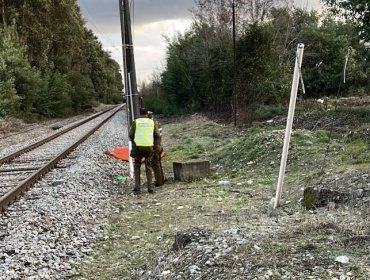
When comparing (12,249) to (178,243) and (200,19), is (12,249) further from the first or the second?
(200,19)

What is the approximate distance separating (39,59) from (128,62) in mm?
36872

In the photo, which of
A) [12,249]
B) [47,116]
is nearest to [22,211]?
[12,249]

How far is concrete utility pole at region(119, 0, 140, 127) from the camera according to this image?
1299cm

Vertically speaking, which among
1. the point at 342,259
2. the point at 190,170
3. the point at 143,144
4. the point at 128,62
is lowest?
the point at 190,170

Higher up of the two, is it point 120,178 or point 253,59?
point 253,59

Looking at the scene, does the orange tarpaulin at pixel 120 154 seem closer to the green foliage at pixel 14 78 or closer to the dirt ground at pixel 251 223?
the dirt ground at pixel 251 223

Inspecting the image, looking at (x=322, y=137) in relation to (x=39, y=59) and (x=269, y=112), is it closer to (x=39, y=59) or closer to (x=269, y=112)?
(x=269, y=112)

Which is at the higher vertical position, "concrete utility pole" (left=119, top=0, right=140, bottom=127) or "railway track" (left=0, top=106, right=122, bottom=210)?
"concrete utility pole" (left=119, top=0, right=140, bottom=127)

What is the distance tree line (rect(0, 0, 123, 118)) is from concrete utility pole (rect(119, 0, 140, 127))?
21.4m

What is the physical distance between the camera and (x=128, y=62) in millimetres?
12992

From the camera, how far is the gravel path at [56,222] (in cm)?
605

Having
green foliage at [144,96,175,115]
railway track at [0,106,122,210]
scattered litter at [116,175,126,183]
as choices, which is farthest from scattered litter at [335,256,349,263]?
green foliage at [144,96,175,115]

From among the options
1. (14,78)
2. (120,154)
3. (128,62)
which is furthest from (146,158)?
(14,78)

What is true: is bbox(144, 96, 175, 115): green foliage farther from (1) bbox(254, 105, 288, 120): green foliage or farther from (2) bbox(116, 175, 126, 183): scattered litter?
(2) bbox(116, 175, 126, 183): scattered litter
